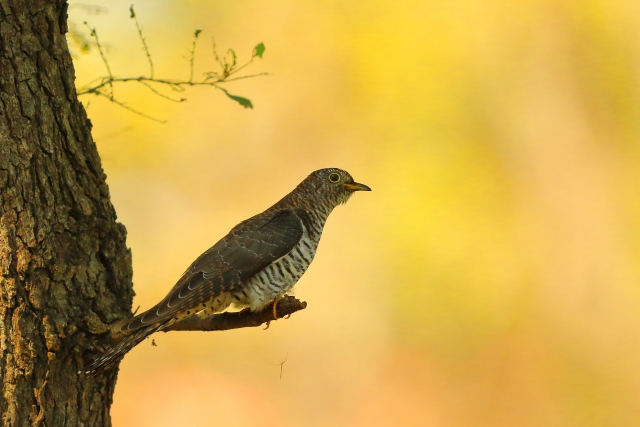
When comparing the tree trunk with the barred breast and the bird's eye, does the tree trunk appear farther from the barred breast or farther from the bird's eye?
the bird's eye

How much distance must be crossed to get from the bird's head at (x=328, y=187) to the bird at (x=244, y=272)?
0.34 ft

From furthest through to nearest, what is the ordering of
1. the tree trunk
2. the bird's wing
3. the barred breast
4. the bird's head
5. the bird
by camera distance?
the bird's head < the barred breast < the bird's wing < the bird < the tree trunk

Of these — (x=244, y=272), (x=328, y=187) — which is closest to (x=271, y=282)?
(x=244, y=272)

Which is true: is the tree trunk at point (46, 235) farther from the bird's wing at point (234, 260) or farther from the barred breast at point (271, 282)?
the barred breast at point (271, 282)

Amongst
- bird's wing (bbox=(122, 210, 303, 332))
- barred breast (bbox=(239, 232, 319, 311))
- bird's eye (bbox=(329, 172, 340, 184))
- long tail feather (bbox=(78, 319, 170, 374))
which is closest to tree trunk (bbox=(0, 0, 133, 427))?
long tail feather (bbox=(78, 319, 170, 374))

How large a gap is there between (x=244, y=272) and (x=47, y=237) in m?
1.09

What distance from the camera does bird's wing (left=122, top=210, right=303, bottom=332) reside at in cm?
379

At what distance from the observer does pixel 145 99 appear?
981 centimetres

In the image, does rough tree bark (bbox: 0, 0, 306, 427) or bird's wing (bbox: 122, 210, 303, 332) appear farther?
bird's wing (bbox: 122, 210, 303, 332)

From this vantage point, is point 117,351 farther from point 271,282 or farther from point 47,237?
point 271,282

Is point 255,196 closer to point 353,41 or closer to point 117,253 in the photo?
point 353,41

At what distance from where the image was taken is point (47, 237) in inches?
136

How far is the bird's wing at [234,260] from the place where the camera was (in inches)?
149

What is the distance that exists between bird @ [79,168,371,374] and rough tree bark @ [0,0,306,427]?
0.20 meters
